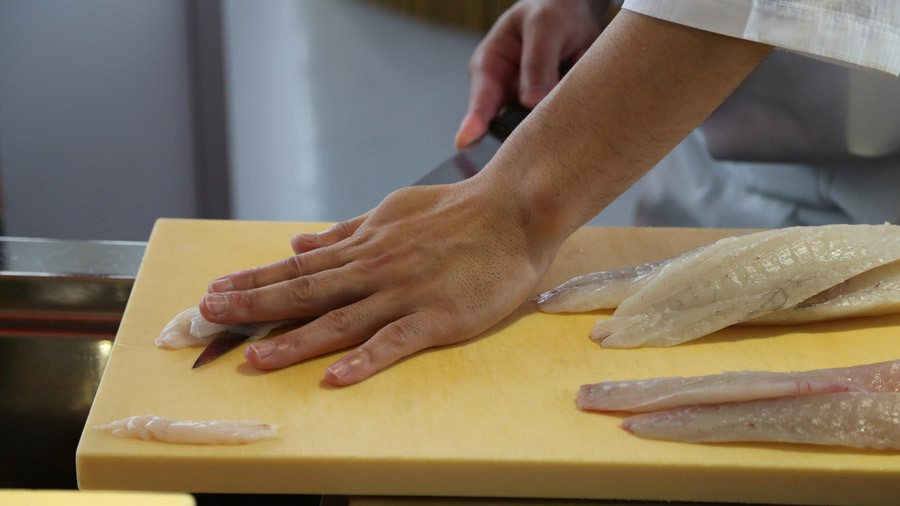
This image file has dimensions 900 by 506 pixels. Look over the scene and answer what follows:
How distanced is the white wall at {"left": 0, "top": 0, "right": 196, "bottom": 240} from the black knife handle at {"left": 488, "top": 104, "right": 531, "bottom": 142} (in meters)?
1.93

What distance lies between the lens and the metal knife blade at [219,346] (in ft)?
4.00

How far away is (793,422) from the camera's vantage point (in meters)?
1.07

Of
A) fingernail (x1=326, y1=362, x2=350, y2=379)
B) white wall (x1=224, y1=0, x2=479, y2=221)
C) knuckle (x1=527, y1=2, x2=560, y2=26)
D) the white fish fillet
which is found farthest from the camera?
white wall (x1=224, y1=0, x2=479, y2=221)

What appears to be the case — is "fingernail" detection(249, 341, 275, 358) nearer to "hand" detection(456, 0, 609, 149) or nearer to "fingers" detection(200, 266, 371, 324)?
"fingers" detection(200, 266, 371, 324)

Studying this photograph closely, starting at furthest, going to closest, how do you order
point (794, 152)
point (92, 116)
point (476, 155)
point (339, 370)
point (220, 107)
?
point (220, 107) → point (92, 116) → point (794, 152) → point (476, 155) → point (339, 370)

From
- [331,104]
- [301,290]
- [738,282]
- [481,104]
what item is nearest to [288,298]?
[301,290]

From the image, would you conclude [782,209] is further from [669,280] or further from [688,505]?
[688,505]

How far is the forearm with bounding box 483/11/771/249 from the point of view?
4.06ft

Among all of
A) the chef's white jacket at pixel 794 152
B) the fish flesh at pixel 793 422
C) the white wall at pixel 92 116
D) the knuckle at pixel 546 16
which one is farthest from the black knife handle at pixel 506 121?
the white wall at pixel 92 116

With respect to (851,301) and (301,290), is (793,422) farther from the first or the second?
(301,290)

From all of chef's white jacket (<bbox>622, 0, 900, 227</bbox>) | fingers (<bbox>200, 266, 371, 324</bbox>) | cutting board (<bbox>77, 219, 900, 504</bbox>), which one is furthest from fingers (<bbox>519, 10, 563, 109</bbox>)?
fingers (<bbox>200, 266, 371, 324</bbox>)

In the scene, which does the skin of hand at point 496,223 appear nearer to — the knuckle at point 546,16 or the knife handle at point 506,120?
the knife handle at point 506,120

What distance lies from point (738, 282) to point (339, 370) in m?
0.58

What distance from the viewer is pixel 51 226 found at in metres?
3.45
